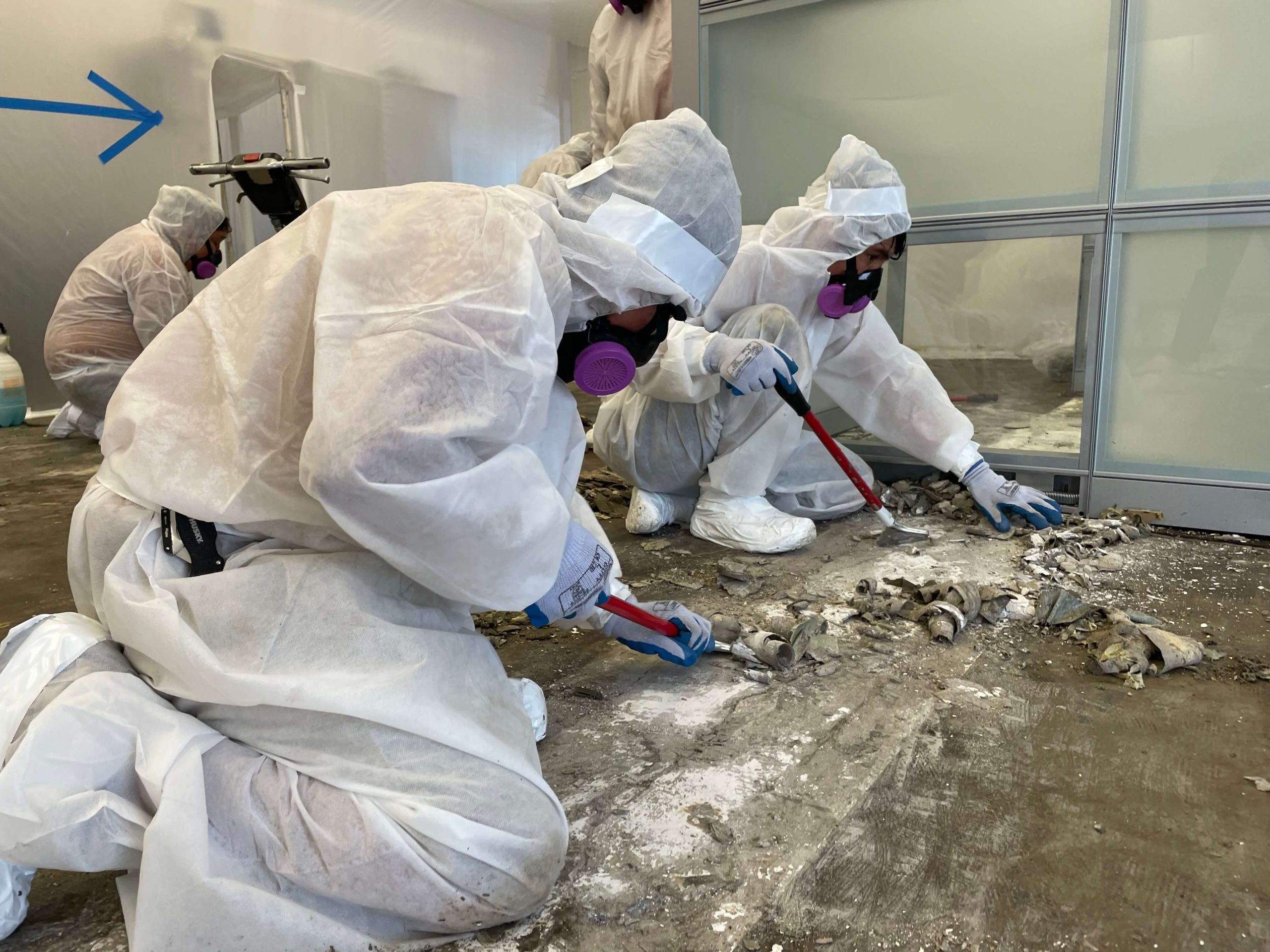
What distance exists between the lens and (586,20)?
828 centimetres

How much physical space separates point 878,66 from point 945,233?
68 cm

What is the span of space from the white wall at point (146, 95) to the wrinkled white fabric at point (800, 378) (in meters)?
4.80

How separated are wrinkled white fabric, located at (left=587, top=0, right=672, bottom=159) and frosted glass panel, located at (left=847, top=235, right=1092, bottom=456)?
1232mm

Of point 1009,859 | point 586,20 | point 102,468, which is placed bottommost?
point 1009,859

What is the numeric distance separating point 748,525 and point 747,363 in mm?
601

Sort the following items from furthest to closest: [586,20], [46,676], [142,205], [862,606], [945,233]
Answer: [586,20] → [142,205] → [945,233] → [862,606] → [46,676]

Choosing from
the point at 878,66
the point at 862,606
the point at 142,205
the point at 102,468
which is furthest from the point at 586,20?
the point at 102,468

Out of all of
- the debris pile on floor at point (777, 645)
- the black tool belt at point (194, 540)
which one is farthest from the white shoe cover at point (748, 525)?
the black tool belt at point (194, 540)

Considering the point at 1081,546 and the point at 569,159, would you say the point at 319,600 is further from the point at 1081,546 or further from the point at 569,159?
the point at 569,159

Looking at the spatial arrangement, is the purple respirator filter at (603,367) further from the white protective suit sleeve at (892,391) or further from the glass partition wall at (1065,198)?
the glass partition wall at (1065,198)

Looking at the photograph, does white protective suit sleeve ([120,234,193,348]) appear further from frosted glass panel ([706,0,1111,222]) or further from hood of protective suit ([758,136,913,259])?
hood of protective suit ([758,136,913,259])

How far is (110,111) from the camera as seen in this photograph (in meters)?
5.98

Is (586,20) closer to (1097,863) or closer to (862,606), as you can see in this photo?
(862,606)

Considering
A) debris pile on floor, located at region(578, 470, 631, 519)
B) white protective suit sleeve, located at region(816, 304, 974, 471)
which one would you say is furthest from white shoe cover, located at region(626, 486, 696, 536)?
white protective suit sleeve, located at region(816, 304, 974, 471)
